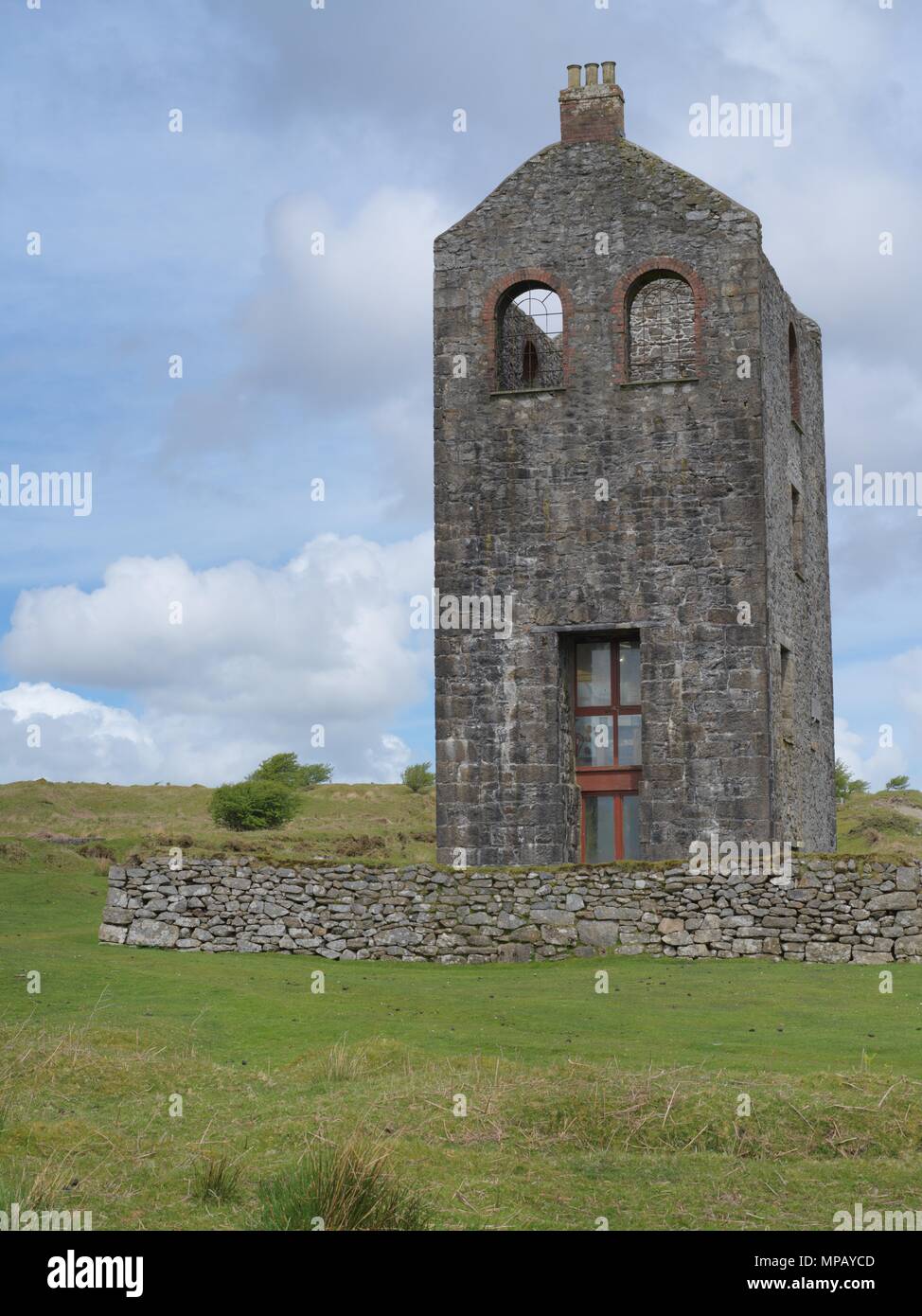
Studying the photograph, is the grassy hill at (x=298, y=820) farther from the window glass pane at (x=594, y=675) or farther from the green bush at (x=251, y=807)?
the window glass pane at (x=594, y=675)

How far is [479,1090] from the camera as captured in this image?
461 inches

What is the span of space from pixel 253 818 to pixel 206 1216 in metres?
47.7

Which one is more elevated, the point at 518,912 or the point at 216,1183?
the point at 518,912

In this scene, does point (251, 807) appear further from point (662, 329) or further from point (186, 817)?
point (662, 329)

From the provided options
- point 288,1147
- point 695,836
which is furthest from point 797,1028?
point 695,836

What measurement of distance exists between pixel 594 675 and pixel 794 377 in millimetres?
8294

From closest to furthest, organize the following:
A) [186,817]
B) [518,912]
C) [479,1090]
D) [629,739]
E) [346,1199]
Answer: [346,1199]
[479,1090]
[518,912]
[629,739]
[186,817]

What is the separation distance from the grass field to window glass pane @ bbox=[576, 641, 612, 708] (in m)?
7.99

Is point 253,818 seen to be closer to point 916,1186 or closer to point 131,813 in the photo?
point 131,813

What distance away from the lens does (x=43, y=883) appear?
31234 millimetres

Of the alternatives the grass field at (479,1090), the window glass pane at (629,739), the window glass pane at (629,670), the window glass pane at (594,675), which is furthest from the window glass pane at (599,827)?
the grass field at (479,1090)

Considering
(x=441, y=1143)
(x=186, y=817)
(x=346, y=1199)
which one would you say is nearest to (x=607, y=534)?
(x=441, y=1143)

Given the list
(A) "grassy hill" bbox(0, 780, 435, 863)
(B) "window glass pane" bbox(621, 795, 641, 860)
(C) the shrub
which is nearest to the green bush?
(A) "grassy hill" bbox(0, 780, 435, 863)

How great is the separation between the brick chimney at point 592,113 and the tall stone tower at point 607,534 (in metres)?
0.04
